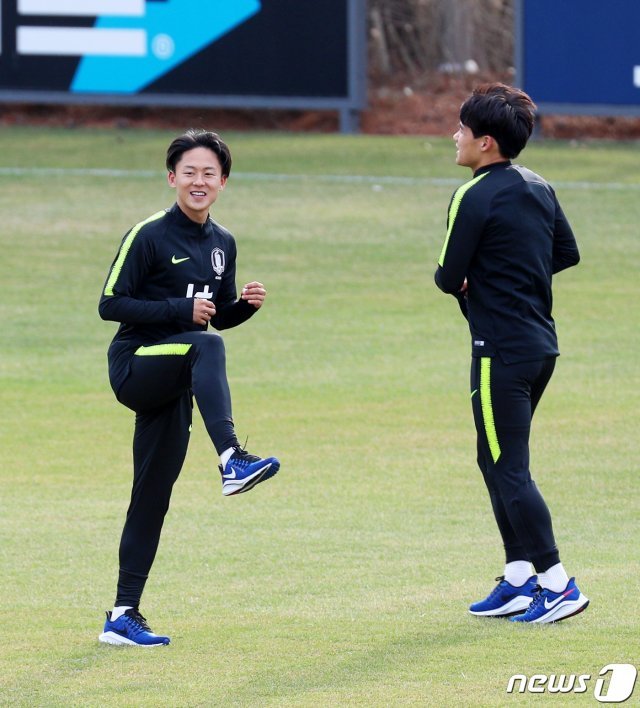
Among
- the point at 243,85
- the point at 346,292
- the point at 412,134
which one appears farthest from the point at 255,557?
the point at 412,134

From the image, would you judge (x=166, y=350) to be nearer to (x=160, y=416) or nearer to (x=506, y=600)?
(x=160, y=416)

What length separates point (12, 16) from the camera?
2288 cm

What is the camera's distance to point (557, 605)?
6312mm

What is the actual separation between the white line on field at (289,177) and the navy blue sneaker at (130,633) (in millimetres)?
14319

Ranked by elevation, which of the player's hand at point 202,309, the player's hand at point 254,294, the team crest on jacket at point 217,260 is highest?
the team crest on jacket at point 217,260

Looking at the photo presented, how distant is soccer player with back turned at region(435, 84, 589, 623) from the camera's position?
6.24 meters

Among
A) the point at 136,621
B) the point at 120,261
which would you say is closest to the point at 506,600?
the point at 136,621

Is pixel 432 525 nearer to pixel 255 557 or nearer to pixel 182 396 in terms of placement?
pixel 255 557

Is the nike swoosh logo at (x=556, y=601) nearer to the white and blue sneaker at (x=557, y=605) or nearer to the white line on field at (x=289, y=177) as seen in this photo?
the white and blue sneaker at (x=557, y=605)

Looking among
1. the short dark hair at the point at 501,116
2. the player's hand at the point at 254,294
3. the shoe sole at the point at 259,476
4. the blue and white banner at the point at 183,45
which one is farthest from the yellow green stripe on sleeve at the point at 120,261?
the blue and white banner at the point at 183,45

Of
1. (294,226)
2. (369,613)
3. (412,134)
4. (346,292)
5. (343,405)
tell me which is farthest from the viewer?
(412,134)

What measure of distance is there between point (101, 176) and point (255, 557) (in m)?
13.9

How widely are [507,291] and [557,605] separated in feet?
4.20

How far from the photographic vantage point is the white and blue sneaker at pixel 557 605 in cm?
629
